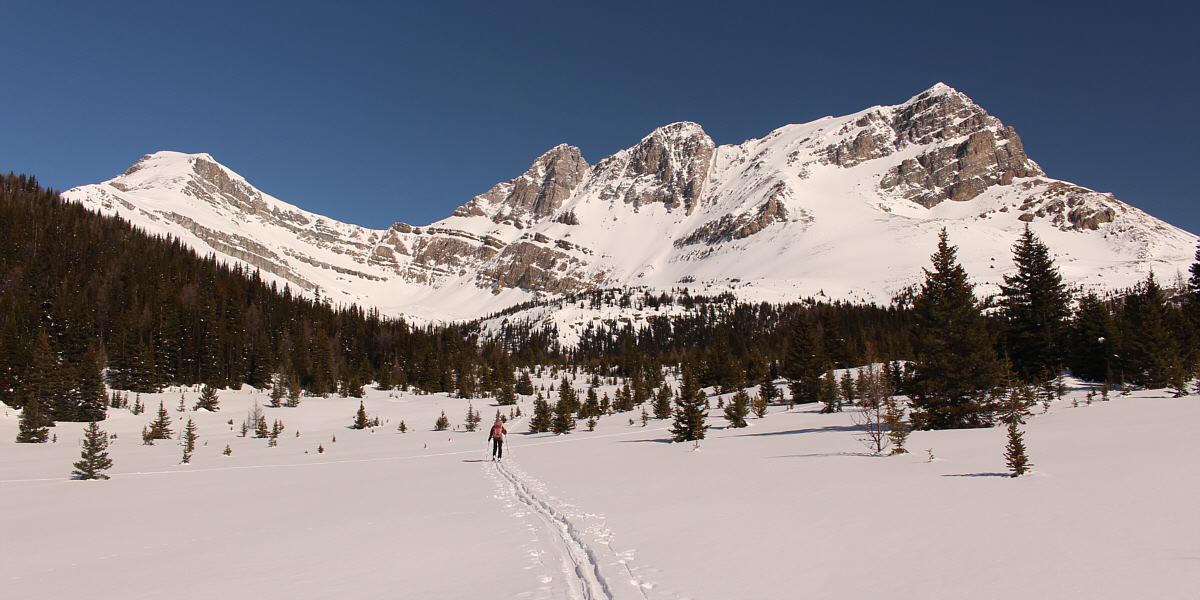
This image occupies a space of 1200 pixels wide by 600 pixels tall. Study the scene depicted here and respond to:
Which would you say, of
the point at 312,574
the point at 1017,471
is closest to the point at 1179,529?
the point at 1017,471

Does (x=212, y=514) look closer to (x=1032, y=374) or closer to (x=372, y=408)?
(x=1032, y=374)

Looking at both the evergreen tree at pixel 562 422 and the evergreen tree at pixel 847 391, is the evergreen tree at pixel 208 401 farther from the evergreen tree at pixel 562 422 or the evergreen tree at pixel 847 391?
the evergreen tree at pixel 847 391

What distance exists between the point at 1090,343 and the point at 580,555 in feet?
116

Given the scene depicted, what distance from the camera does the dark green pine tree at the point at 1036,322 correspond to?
2845cm

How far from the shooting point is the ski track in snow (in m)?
5.72

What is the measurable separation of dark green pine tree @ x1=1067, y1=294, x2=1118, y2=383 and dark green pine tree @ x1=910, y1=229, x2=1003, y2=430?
1460cm

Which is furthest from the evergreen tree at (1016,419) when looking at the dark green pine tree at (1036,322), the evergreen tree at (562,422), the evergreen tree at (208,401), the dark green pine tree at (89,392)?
the evergreen tree at (208,401)

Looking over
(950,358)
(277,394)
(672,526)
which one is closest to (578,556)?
(672,526)

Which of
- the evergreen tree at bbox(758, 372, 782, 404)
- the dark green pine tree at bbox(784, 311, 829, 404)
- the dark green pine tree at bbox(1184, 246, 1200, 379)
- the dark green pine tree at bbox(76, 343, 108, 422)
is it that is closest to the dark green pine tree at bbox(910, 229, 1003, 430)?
the dark green pine tree at bbox(1184, 246, 1200, 379)

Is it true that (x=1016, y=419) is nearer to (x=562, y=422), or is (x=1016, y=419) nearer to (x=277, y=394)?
(x=562, y=422)

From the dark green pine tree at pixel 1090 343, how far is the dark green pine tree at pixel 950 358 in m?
14.6

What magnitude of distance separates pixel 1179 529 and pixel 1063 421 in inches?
561

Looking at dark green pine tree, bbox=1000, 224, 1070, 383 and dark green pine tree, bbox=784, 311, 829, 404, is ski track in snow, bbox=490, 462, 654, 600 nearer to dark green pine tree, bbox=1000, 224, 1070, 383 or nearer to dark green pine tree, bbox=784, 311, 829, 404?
dark green pine tree, bbox=1000, 224, 1070, 383

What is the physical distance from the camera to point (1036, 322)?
2892cm
